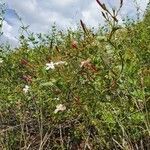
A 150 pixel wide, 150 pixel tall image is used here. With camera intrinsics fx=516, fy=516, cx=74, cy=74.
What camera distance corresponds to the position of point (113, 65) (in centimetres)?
416

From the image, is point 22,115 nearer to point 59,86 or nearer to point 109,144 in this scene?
point 59,86

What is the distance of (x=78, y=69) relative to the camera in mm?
4270

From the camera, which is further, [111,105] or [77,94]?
[77,94]

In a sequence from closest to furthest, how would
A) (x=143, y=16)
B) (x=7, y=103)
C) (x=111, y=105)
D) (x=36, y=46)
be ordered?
(x=111, y=105), (x=7, y=103), (x=36, y=46), (x=143, y=16)

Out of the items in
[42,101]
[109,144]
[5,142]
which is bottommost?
[109,144]

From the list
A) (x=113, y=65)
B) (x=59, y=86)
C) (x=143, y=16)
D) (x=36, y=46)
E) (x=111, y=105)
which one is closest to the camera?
(x=111, y=105)

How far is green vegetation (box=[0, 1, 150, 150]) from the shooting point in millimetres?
3705

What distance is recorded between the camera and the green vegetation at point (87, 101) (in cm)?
371

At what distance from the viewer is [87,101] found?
13.7 feet

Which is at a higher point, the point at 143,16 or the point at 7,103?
the point at 143,16

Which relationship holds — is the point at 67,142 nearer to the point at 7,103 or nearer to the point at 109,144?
the point at 109,144

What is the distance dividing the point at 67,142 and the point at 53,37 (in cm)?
410

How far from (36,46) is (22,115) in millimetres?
2691

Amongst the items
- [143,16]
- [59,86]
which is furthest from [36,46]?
[59,86]
